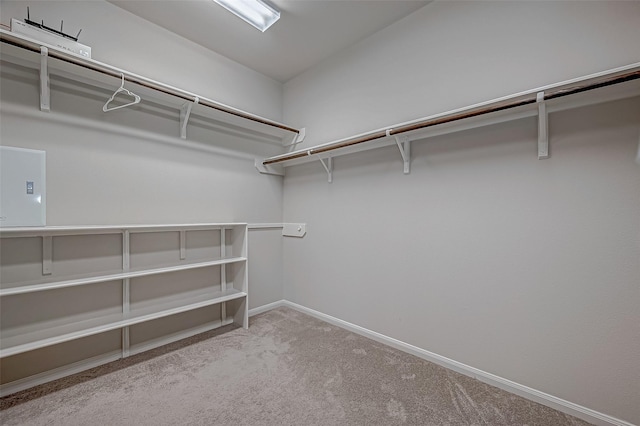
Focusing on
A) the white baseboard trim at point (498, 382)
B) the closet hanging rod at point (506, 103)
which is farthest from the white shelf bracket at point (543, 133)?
the white baseboard trim at point (498, 382)

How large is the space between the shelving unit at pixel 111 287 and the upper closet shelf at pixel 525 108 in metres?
1.54

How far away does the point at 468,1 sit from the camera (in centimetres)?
184

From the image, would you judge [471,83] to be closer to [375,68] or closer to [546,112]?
[546,112]

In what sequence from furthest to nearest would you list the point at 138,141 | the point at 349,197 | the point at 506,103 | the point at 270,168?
the point at 270,168 < the point at 349,197 < the point at 138,141 < the point at 506,103

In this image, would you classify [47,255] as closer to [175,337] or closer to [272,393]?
[175,337]

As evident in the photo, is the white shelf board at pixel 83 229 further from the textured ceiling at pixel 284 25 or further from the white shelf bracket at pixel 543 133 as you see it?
the white shelf bracket at pixel 543 133

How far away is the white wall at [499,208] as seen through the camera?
1380 mm

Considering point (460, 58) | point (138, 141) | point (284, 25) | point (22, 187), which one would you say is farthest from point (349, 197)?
point (22, 187)

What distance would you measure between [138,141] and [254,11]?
1.35 metres

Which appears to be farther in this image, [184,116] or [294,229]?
[294,229]

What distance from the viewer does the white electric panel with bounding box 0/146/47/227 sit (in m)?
1.55

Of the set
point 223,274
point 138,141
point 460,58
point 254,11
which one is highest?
point 254,11

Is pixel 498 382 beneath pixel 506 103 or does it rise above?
beneath

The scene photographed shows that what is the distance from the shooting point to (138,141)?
2.14 m
